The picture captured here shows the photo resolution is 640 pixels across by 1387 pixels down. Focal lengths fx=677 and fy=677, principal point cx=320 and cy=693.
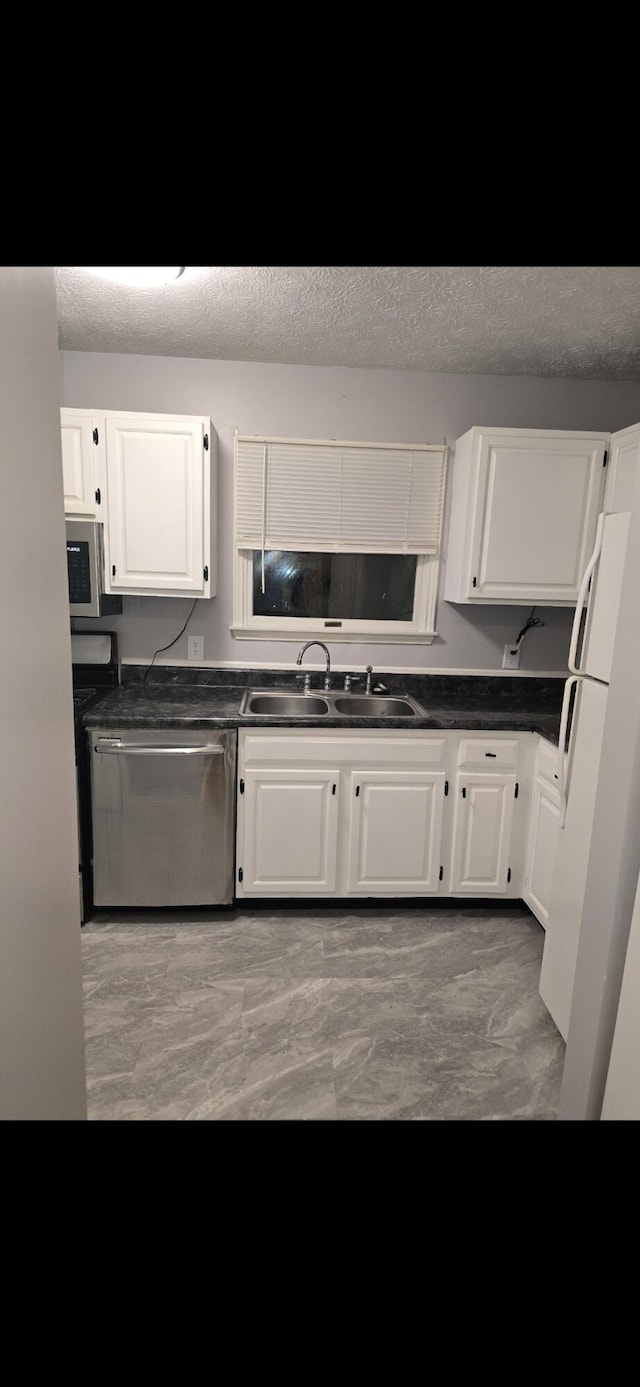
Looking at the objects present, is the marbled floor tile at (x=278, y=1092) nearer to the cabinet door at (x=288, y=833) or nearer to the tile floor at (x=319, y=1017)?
the tile floor at (x=319, y=1017)

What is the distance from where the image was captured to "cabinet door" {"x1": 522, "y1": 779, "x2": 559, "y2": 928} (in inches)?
101

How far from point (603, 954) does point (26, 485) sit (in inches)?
51.7

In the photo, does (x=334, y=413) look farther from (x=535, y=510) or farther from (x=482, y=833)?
(x=482, y=833)

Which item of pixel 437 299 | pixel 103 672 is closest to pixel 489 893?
pixel 103 672

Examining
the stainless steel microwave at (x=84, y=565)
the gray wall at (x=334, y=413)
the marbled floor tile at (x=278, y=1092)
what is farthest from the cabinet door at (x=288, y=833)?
the stainless steel microwave at (x=84, y=565)

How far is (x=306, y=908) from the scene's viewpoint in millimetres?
2918

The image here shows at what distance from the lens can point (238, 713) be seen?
2705mm

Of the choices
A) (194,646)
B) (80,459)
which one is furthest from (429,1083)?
(80,459)

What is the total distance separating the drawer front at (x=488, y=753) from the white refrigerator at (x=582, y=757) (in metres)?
0.58

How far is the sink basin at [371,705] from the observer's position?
3.11 metres
